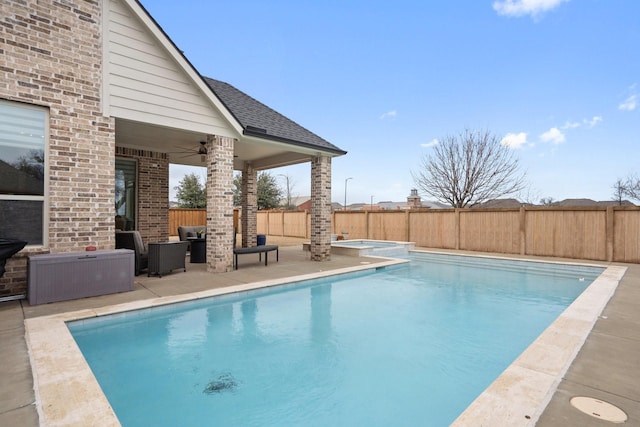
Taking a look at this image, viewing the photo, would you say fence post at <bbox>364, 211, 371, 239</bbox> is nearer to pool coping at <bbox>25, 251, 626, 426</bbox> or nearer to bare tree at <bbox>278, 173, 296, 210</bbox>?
pool coping at <bbox>25, 251, 626, 426</bbox>

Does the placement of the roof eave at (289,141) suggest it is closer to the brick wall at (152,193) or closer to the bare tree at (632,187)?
the brick wall at (152,193)

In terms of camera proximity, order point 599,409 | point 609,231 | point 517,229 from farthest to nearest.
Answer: point 517,229, point 609,231, point 599,409

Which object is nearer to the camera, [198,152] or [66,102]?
[66,102]

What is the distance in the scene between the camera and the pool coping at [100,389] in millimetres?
2404

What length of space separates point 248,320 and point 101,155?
4.23 m

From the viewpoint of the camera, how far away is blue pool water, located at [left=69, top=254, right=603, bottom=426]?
298cm

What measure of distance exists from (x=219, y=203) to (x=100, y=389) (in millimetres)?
5528

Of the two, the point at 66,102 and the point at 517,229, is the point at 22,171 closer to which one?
the point at 66,102

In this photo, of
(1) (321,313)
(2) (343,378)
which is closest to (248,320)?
(1) (321,313)

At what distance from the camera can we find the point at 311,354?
13.6 feet

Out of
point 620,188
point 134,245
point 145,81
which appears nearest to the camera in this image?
point 145,81

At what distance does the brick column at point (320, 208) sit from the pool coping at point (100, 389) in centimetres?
612

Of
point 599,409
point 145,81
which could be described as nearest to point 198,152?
point 145,81

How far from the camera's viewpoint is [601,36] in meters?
13.0
